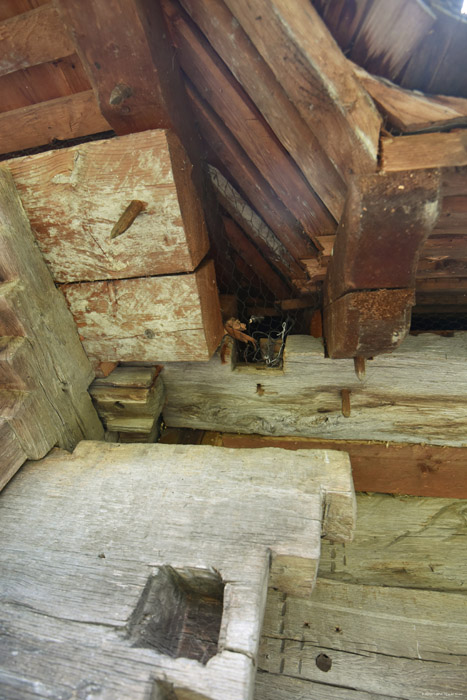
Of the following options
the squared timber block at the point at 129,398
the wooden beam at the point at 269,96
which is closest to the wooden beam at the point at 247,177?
the wooden beam at the point at 269,96

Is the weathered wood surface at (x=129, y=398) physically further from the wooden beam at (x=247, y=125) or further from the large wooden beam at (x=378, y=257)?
the wooden beam at (x=247, y=125)

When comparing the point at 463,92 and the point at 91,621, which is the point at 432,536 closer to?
the point at 91,621

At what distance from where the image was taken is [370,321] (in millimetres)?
1274

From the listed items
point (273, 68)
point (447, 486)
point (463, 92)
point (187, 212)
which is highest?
point (273, 68)

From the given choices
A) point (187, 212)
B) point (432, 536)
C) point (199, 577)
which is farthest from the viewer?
point (432, 536)

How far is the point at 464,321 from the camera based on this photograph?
94.0 inches

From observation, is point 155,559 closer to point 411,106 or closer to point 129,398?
point 129,398

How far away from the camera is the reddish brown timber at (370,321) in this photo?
121 cm

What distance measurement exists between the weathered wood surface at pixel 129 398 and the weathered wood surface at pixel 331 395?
0.45ft

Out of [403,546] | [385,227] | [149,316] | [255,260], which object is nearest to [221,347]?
[149,316]

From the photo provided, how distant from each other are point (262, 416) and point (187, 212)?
1.17 metres

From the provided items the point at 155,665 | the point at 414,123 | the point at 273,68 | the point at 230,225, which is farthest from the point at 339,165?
the point at 155,665

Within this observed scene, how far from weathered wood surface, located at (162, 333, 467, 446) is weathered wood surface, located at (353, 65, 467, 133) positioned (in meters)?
0.98

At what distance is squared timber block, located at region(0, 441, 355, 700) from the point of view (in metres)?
0.83
